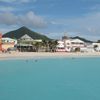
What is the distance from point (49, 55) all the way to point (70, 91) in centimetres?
5499

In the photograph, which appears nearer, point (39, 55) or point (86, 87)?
point (86, 87)

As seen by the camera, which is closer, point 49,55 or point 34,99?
point 34,99

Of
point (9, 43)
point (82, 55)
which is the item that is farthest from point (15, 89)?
point (9, 43)

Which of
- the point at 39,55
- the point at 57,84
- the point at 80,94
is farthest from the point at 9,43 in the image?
the point at 80,94

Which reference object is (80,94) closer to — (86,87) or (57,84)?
(86,87)

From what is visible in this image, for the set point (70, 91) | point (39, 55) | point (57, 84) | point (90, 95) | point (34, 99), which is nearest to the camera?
point (34, 99)

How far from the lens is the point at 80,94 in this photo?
73.0 feet

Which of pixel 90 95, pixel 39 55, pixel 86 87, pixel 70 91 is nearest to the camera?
pixel 90 95

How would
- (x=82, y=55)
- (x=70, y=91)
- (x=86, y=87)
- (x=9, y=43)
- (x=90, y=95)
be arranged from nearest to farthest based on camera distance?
1. (x=90, y=95)
2. (x=70, y=91)
3. (x=86, y=87)
4. (x=82, y=55)
5. (x=9, y=43)

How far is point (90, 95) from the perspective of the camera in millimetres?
21859

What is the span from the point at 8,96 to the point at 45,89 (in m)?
4.05

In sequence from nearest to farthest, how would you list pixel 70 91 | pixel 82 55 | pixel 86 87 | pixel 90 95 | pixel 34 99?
pixel 34 99
pixel 90 95
pixel 70 91
pixel 86 87
pixel 82 55

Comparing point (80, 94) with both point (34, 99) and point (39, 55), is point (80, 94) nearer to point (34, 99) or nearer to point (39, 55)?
point (34, 99)

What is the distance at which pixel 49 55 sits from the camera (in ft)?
258
